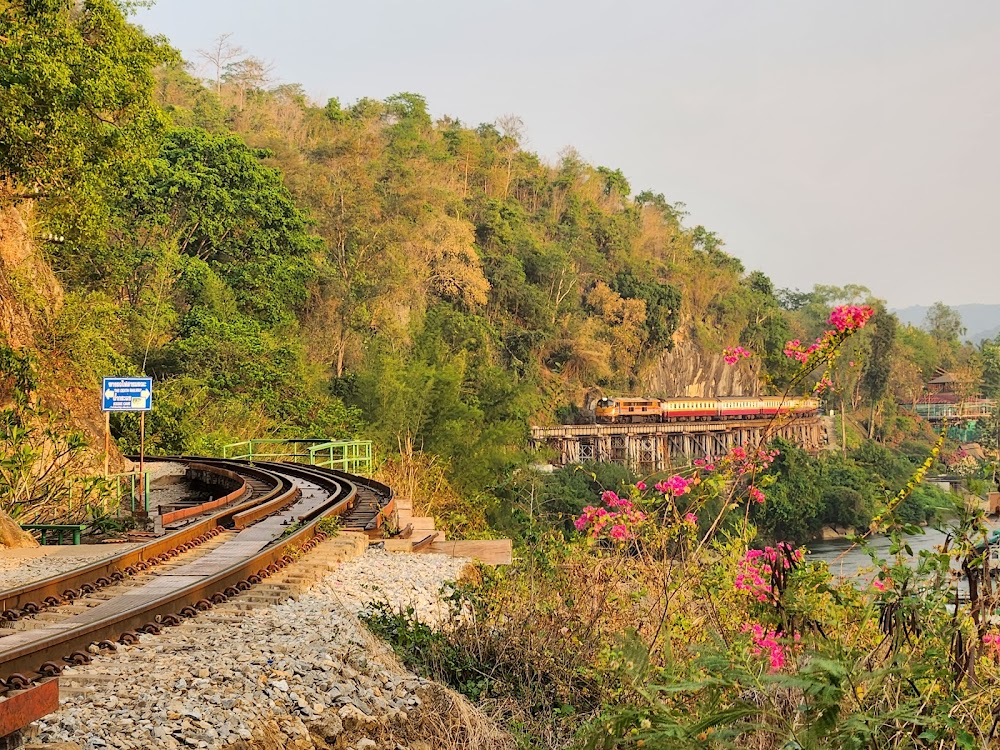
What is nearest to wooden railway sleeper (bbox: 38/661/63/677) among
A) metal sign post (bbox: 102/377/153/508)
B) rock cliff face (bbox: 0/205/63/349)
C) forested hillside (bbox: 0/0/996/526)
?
forested hillside (bbox: 0/0/996/526)

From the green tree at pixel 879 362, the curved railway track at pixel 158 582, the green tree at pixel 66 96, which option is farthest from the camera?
the green tree at pixel 879 362

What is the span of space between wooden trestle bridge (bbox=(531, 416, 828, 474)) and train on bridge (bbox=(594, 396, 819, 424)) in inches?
Answer: 20.4

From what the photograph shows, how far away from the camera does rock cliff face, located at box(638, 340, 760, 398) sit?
71875mm

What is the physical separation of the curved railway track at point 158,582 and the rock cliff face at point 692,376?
193ft

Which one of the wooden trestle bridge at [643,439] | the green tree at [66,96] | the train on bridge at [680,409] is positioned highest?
the green tree at [66,96]

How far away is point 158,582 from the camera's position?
795cm

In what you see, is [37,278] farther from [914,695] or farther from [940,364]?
[940,364]

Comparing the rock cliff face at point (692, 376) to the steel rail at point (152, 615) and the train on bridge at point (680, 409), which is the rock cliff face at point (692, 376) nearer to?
the train on bridge at point (680, 409)

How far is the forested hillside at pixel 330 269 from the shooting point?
1579 cm

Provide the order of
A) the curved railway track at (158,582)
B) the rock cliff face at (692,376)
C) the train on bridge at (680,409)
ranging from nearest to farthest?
the curved railway track at (158,582), the train on bridge at (680,409), the rock cliff face at (692,376)

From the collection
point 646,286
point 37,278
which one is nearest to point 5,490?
point 37,278

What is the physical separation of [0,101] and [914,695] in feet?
40.3

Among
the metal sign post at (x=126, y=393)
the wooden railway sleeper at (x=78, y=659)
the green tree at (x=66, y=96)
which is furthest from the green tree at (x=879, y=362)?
the wooden railway sleeper at (x=78, y=659)

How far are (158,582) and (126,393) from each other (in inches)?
191
